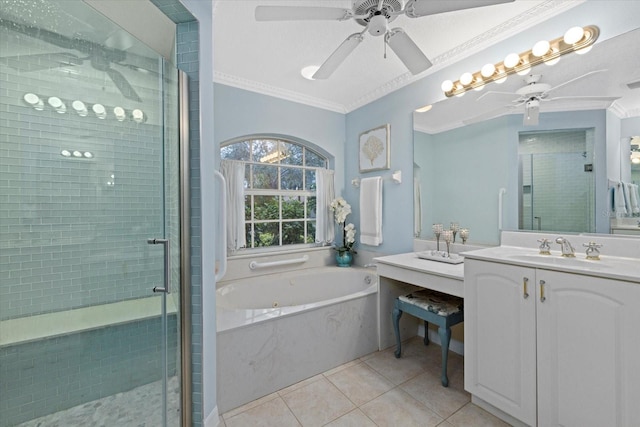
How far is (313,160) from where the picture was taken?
10.8 feet

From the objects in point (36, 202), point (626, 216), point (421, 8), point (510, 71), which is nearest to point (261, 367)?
point (36, 202)

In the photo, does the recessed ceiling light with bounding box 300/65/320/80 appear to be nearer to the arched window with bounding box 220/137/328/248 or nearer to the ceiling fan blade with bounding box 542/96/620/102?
the arched window with bounding box 220/137/328/248

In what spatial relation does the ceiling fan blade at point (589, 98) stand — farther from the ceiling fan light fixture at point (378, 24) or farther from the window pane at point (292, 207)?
the window pane at point (292, 207)

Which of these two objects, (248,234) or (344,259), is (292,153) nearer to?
(248,234)

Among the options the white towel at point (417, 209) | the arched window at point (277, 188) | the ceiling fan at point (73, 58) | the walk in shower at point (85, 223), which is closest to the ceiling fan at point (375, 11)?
the walk in shower at point (85, 223)

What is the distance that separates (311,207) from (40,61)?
96.6 inches

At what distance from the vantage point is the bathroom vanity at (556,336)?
108cm

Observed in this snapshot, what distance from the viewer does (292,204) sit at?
10.3ft

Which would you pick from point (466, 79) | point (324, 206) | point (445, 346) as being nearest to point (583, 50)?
point (466, 79)

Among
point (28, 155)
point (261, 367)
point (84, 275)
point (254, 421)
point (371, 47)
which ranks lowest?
point (254, 421)

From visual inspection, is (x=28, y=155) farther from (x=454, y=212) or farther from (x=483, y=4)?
(x=454, y=212)

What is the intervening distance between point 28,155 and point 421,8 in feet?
6.14

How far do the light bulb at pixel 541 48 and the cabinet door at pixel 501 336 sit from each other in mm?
1330

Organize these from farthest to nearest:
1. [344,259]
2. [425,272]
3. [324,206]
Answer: [324,206], [344,259], [425,272]
